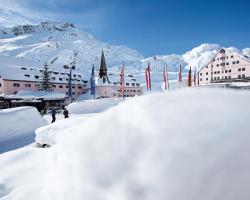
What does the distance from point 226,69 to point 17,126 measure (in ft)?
122

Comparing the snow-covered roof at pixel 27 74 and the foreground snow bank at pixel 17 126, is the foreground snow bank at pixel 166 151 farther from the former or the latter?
the snow-covered roof at pixel 27 74

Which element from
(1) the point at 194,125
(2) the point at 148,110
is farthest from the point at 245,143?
(2) the point at 148,110

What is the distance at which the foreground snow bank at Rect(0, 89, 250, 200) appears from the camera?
73.8 inches

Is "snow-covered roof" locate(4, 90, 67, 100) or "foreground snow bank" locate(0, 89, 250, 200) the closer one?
"foreground snow bank" locate(0, 89, 250, 200)

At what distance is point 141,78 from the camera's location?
118 m

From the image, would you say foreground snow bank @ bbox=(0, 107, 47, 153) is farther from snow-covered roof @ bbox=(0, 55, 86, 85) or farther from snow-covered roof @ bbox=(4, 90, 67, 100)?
snow-covered roof @ bbox=(0, 55, 86, 85)

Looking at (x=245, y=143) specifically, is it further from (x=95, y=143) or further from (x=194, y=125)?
(x=95, y=143)

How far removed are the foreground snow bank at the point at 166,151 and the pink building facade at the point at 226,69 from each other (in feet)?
135

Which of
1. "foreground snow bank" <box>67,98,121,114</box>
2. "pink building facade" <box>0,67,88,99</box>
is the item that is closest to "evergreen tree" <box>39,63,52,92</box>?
"pink building facade" <box>0,67,88,99</box>

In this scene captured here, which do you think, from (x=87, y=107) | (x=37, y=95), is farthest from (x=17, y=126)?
(x=37, y=95)

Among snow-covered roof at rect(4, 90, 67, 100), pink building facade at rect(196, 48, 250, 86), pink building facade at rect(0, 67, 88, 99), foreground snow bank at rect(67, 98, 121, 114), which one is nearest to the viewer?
foreground snow bank at rect(67, 98, 121, 114)

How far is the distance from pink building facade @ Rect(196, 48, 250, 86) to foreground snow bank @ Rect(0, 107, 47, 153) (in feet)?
111

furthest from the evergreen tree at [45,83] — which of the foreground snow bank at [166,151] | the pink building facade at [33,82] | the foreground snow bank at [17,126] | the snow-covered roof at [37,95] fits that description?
the foreground snow bank at [166,151]

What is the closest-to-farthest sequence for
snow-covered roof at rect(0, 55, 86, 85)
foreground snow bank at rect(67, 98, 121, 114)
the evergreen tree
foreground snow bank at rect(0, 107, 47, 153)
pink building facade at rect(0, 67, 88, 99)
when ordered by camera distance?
foreground snow bank at rect(0, 107, 47, 153), foreground snow bank at rect(67, 98, 121, 114), pink building facade at rect(0, 67, 88, 99), snow-covered roof at rect(0, 55, 86, 85), the evergreen tree
